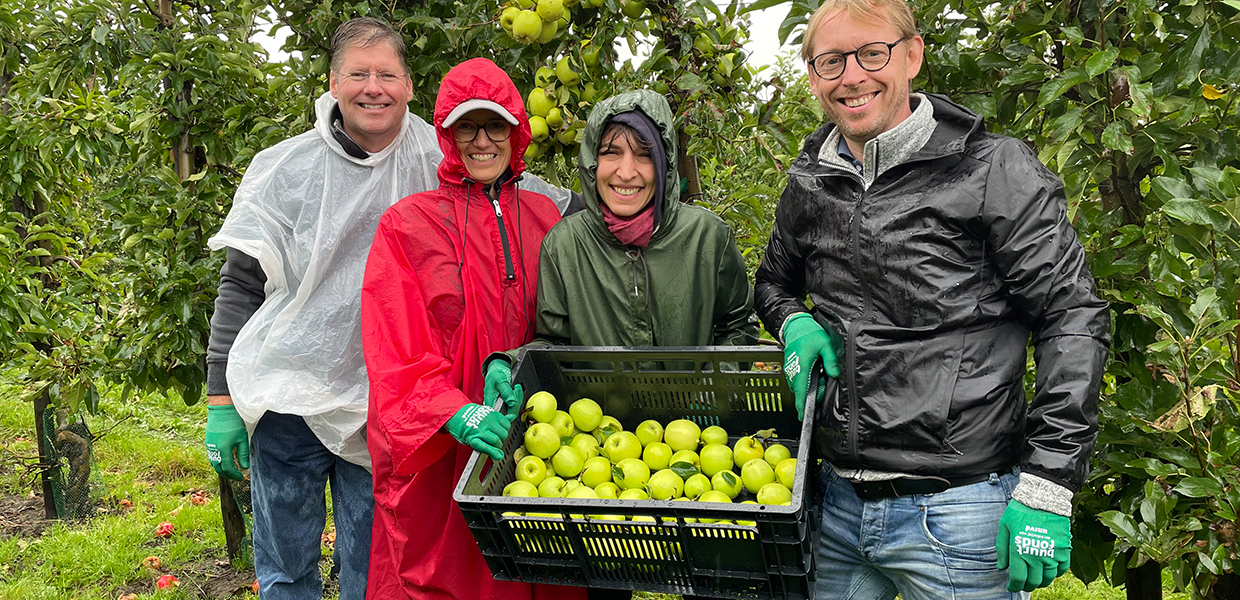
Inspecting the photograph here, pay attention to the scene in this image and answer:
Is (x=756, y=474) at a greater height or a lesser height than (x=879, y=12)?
lesser

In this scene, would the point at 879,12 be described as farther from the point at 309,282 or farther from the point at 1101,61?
the point at 309,282

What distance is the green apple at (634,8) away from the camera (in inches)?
93.4

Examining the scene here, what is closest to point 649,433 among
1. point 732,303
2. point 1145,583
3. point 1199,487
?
point 732,303

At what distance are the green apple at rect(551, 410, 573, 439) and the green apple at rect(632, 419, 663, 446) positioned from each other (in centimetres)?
17

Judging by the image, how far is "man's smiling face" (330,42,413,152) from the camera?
7.93 feet

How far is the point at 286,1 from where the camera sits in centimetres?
287

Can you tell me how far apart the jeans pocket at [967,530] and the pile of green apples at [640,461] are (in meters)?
0.29

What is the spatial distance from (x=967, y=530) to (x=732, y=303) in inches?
32.6

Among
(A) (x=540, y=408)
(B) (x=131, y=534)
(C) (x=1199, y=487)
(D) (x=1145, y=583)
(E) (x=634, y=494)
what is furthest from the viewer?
(B) (x=131, y=534)

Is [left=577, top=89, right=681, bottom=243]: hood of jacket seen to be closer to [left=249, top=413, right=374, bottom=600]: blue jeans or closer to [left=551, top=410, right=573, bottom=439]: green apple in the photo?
[left=551, top=410, right=573, bottom=439]: green apple

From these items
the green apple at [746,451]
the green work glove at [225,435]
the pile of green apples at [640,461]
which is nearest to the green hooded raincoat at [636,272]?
the pile of green apples at [640,461]

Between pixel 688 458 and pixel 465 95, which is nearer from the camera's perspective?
pixel 688 458

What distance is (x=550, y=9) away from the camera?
2406mm

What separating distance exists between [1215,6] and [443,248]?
184 centimetres
